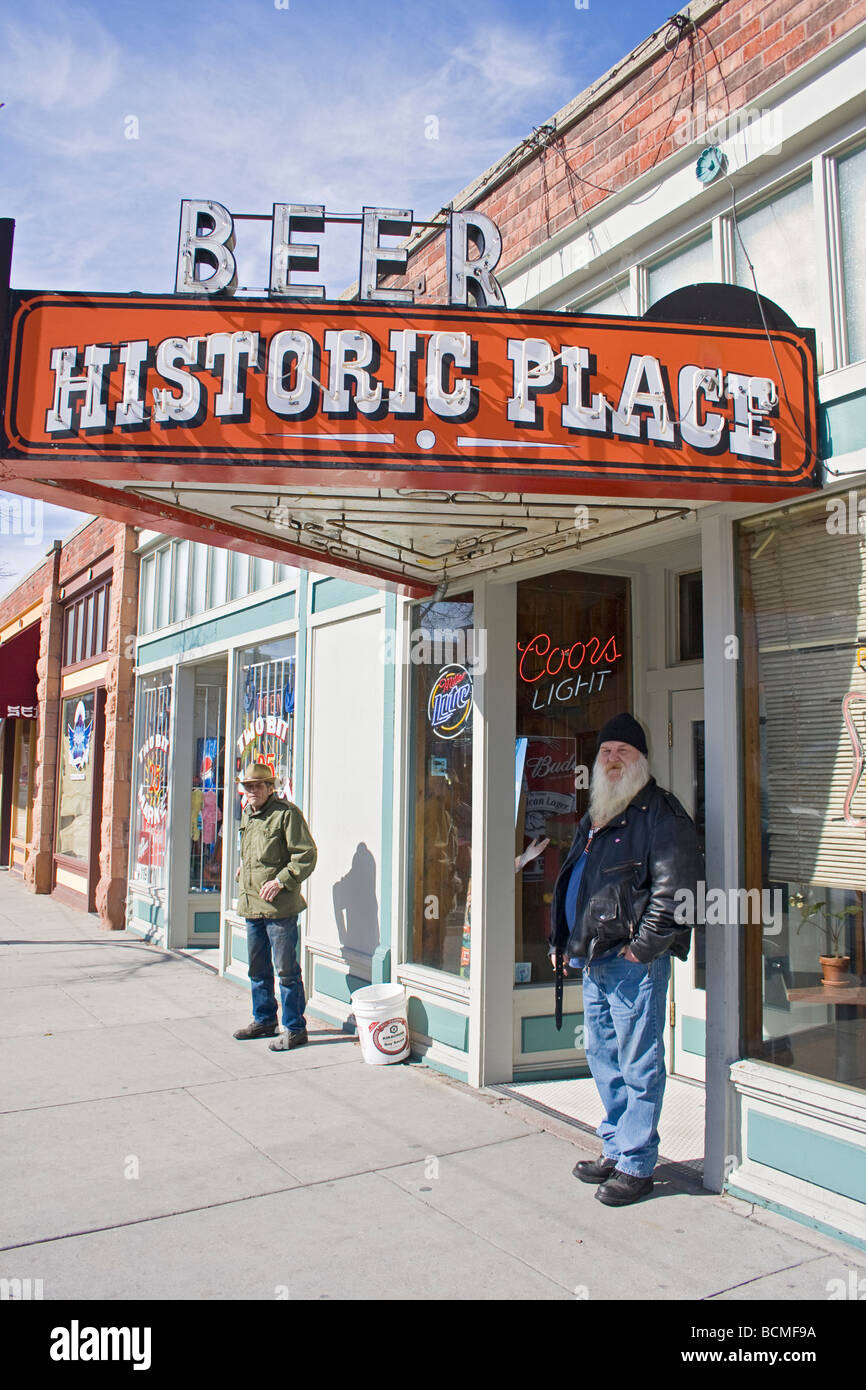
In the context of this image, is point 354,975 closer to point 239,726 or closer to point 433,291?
point 239,726

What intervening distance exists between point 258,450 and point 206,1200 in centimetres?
310

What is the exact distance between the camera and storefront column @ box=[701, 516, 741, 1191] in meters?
4.36

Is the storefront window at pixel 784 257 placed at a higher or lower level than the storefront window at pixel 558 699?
higher

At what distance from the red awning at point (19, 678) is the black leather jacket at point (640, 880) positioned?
1477 cm

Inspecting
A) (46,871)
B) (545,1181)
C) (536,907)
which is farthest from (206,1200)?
(46,871)

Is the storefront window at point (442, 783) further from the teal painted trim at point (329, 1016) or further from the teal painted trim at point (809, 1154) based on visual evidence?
the teal painted trim at point (809, 1154)

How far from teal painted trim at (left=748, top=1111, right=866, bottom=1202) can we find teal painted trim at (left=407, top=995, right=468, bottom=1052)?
212 centimetres

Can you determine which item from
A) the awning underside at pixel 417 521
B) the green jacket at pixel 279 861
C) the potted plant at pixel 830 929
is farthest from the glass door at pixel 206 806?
the potted plant at pixel 830 929

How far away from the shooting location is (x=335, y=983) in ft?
24.4

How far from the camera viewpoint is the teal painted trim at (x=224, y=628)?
8.84m

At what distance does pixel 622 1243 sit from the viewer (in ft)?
12.7
